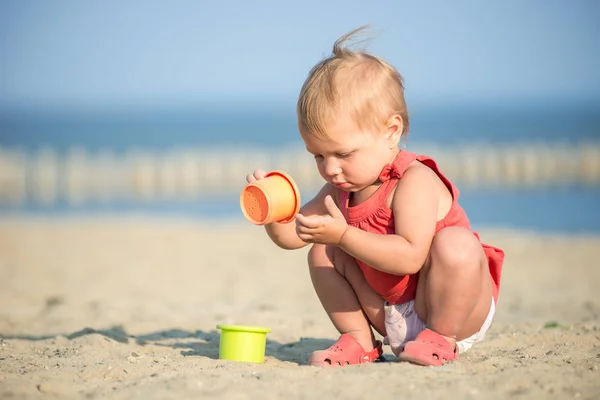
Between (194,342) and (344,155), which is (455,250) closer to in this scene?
(344,155)

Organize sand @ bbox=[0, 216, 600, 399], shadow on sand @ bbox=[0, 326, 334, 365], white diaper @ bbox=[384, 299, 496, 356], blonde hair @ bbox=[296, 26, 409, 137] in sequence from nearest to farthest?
sand @ bbox=[0, 216, 600, 399] → blonde hair @ bbox=[296, 26, 409, 137] → white diaper @ bbox=[384, 299, 496, 356] → shadow on sand @ bbox=[0, 326, 334, 365]

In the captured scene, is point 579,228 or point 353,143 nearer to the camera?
point 353,143

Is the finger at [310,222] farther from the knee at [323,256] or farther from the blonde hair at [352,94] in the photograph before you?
the knee at [323,256]

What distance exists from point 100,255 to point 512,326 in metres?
5.02

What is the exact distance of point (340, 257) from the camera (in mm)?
3279

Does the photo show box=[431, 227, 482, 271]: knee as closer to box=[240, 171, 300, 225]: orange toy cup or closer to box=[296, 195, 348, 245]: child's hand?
box=[296, 195, 348, 245]: child's hand

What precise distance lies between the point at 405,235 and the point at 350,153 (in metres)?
0.38

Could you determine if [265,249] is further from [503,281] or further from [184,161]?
[184,161]

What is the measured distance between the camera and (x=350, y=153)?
297 cm

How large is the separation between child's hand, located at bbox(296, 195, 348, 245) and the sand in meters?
0.50

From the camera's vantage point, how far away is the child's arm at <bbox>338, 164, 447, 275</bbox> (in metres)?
2.88

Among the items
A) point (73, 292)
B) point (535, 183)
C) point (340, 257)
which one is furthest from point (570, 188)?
point (340, 257)

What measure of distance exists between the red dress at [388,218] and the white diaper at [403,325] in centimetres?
4

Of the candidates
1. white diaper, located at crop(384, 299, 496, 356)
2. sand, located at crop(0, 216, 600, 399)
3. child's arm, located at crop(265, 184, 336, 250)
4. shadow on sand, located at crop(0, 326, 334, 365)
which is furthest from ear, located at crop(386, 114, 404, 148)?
shadow on sand, located at crop(0, 326, 334, 365)
